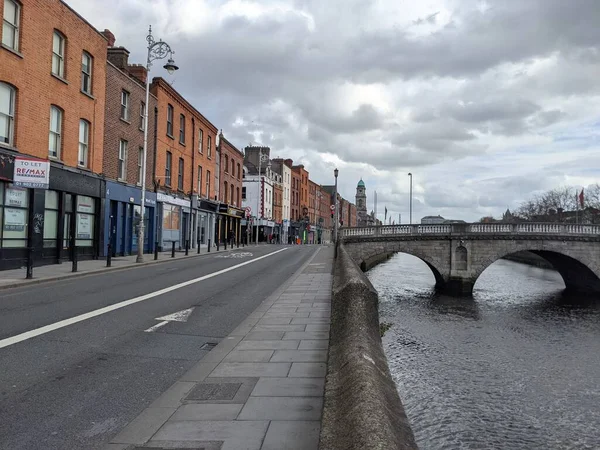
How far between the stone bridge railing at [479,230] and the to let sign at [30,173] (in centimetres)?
2452

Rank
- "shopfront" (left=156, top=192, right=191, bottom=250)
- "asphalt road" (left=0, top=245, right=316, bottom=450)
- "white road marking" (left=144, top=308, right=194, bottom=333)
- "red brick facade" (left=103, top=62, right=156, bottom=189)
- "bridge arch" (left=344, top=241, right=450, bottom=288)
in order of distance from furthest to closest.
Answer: "bridge arch" (left=344, top=241, right=450, bottom=288), "shopfront" (left=156, top=192, right=191, bottom=250), "red brick facade" (left=103, top=62, right=156, bottom=189), "white road marking" (left=144, top=308, right=194, bottom=333), "asphalt road" (left=0, top=245, right=316, bottom=450)

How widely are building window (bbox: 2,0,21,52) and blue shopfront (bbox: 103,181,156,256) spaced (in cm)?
776

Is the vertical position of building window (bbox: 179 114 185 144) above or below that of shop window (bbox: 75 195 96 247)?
above

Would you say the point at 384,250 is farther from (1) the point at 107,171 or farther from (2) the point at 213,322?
(2) the point at 213,322

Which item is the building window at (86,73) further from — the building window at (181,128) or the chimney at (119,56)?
the building window at (181,128)

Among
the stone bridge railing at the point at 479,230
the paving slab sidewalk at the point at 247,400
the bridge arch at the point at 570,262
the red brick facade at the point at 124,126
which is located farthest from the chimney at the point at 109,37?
the bridge arch at the point at 570,262

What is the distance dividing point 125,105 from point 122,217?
5962 millimetres

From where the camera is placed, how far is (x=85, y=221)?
21.5 metres

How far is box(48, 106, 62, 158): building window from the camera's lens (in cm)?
1886

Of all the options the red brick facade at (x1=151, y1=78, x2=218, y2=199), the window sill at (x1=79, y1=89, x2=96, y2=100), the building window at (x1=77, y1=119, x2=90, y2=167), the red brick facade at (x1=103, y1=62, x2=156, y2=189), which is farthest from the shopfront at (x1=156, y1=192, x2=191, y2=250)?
the window sill at (x1=79, y1=89, x2=96, y2=100)

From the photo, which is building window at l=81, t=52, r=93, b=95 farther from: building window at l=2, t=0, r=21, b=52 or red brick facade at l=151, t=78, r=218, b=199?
red brick facade at l=151, t=78, r=218, b=199

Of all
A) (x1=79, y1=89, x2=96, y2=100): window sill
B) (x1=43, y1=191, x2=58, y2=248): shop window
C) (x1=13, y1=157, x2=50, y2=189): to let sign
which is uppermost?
(x1=79, y1=89, x2=96, y2=100): window sill

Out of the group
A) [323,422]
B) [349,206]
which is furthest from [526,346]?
[349,206]

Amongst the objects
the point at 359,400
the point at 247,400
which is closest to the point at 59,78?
the point at 247,400
